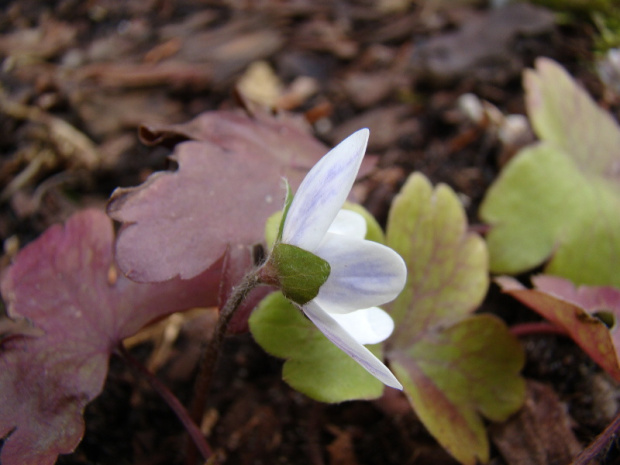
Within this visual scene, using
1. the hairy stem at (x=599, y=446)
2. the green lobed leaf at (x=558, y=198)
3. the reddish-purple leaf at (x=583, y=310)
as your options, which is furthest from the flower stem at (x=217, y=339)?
the green lobed leaf at (x=558, y=198)

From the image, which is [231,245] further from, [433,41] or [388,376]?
[433,41]

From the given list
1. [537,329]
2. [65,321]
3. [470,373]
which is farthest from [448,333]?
[65,321]

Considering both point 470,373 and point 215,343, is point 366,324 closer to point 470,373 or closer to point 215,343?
point 215,343

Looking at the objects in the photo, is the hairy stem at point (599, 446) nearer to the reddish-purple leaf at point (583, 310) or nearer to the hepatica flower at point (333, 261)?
the reddish-purple leaf at point (583, 310)

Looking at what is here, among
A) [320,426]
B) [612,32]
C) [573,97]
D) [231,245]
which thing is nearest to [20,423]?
[231,245]

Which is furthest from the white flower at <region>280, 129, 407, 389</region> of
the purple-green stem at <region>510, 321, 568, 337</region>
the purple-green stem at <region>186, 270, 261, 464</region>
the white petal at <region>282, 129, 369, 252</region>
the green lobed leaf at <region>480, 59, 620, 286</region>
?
the green lobed leaf at <region>480, 59, 620, 286</region>

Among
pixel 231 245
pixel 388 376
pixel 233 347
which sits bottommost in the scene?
pixel 233 347

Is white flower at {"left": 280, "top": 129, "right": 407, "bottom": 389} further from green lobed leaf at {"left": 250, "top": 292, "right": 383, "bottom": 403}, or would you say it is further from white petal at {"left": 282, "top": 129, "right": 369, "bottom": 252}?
green lobed leaf at {"left": 250, "top": 292, "right": 383, "bottom": 403}
